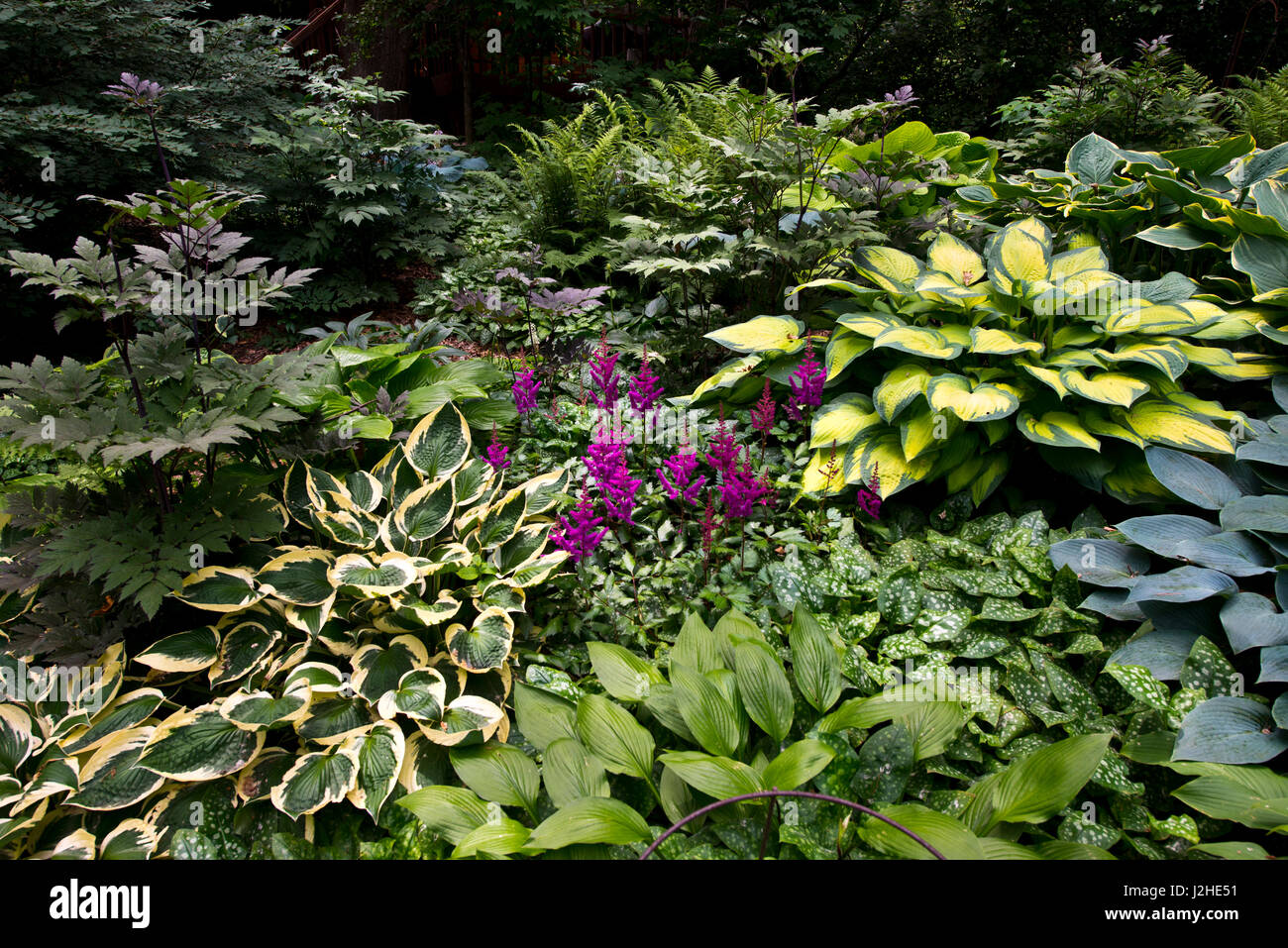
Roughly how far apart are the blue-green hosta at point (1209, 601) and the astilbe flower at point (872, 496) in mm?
570

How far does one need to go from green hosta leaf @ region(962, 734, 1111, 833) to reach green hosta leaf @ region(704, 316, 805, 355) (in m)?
1.87

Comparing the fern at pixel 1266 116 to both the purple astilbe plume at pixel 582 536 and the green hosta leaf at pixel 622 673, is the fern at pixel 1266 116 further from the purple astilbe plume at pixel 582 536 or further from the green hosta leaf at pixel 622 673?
the green hosta leaf at pixel 622 673

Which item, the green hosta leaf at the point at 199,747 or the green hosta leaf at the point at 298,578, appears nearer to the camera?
the green hosta leaf at the point at 199,747

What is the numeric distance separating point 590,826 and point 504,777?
35 centimetres

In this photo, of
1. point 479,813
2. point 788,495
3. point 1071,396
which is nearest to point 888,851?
point 479,813

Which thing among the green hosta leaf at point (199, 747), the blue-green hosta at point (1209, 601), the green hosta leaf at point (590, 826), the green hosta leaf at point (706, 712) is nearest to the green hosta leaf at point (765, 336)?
the blue-green hosta at point (1209, 601)

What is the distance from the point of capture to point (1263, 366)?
2.60 m

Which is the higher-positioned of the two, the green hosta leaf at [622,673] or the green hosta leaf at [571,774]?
the green hosta leaf at [622,673]

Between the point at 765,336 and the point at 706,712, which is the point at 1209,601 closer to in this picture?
the point at 706,712

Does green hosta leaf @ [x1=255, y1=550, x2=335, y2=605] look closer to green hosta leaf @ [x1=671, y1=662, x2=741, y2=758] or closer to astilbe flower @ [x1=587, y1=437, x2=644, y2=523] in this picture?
astilbe flower @ [x1=587, y1=437, x2=644, y2=523]

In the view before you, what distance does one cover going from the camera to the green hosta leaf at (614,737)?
5.34ft

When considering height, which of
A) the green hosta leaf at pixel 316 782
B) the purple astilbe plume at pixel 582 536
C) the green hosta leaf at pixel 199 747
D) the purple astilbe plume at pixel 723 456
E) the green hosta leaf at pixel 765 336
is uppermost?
the green hosta leaf at pixel 765 336
